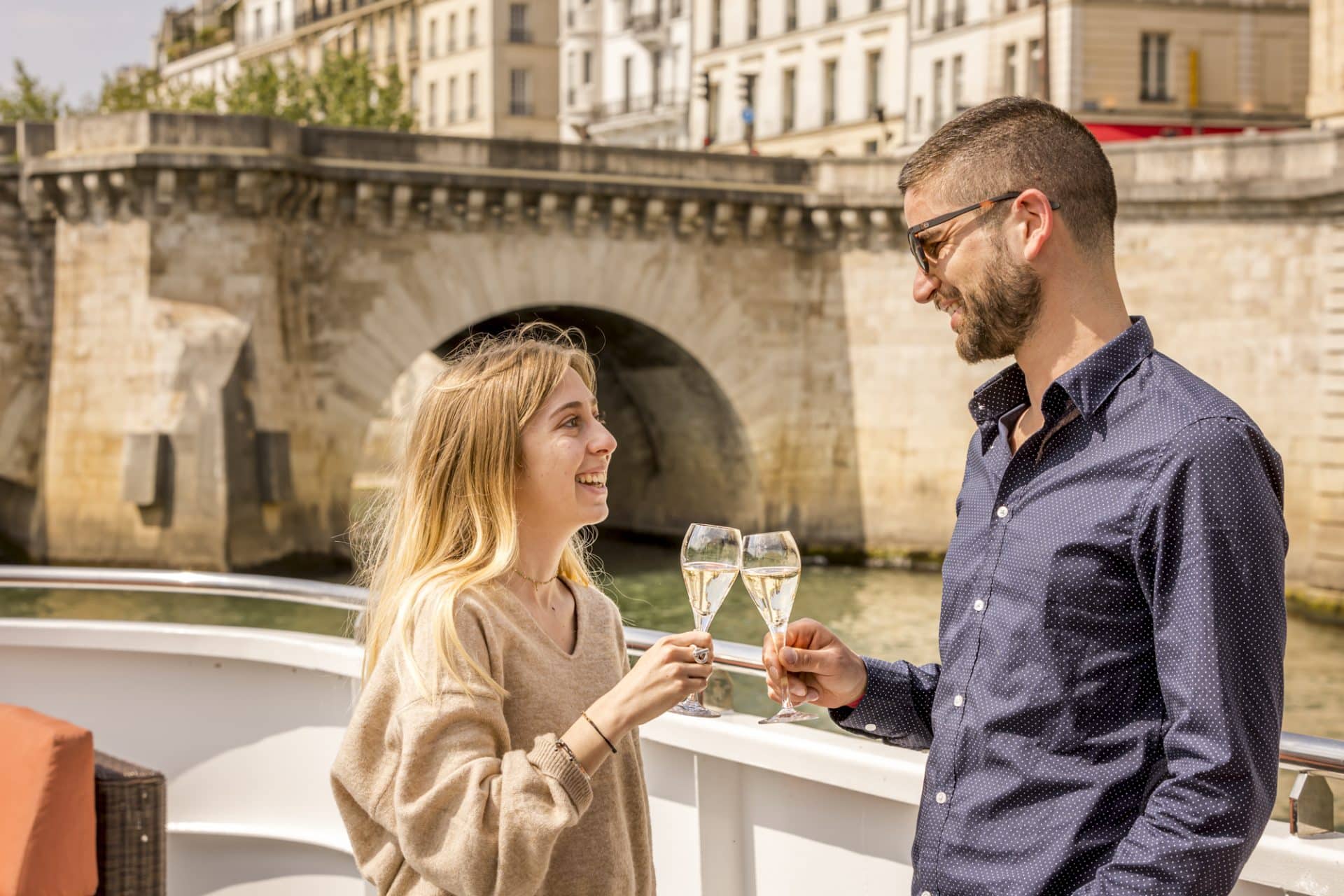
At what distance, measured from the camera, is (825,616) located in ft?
53.9

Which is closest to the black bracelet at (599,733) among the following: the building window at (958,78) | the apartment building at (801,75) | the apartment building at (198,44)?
the building window at (958,78)

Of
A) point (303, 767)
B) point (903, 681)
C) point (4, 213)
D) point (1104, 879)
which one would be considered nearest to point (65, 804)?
point (303, 767)

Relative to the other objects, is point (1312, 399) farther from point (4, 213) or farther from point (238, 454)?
point (4, 213)

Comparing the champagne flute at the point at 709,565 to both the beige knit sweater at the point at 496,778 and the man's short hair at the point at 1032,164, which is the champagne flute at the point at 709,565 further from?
the man's short hair at the point at 1032,164

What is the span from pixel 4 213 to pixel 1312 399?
14.3 m

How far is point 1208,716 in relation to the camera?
1.55m

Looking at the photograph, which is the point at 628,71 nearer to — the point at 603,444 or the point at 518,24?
the point at 518,24

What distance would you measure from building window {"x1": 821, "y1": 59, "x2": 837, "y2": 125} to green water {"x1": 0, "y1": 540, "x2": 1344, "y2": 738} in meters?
15.3

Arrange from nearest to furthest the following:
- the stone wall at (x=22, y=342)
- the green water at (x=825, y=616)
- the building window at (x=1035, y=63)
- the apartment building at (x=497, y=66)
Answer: the green water at (x=825, y=616)
the stone wall at (x=22, y=342)
the building window at (x=1035, y=63)
the apartment building at (x=497, y=66)

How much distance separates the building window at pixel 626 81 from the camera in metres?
37.1

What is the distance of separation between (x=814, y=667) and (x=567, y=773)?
0.37 m

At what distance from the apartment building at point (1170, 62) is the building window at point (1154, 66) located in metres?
0.01

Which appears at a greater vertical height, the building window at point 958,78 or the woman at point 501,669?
the building window at point 958,78

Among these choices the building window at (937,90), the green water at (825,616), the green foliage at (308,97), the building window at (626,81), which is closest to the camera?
the green water at (825,616)
